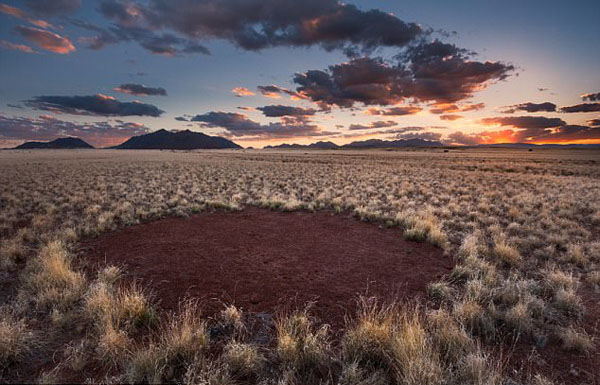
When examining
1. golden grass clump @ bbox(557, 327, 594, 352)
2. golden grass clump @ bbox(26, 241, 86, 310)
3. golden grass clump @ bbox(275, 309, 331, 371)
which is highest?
golden grass clump @ bbox(26, 241, 86, 310)

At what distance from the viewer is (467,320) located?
4562 millimetres

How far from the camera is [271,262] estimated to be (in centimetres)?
728

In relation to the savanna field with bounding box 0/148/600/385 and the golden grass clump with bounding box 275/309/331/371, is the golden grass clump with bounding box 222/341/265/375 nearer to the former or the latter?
the savanna field with bounding box 0/148/600/385

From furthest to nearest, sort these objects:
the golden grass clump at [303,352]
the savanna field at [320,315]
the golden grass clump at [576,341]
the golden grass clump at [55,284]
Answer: the golden grass clump at [55,284] < the golden grass clump at [576,341] < the golden grass clump at [303,352] < the savanna field at [320,315]

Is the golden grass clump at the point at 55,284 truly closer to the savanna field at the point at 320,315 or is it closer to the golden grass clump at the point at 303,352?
the savanna field at the point at 320,315

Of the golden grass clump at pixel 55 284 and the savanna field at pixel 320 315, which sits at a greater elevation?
the golden grass clump at pixel 55 284

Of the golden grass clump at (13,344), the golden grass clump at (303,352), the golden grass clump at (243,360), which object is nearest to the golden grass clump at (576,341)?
the golden grass clump at (303,352)

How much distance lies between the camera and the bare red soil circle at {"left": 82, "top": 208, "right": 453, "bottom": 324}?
5.57 meters

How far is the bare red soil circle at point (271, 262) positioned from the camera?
5.57 metres

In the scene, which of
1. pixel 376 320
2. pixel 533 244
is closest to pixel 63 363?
pixel 376 320

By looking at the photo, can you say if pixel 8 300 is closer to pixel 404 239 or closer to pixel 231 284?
pixel 231 284

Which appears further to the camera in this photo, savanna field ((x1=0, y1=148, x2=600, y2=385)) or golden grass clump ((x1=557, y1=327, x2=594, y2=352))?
golden grass clump ((x1=557, y1=327, x2=594, y2=352))

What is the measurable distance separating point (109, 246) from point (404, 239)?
9.10 m

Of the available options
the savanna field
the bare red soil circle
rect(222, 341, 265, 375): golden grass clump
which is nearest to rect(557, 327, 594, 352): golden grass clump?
the savanna field
